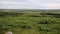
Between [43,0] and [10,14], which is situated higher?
[43,0]

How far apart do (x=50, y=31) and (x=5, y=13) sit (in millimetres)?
633

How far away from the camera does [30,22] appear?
52.1 inches

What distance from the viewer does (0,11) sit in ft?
4.49

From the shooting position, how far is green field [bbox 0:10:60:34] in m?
1.31

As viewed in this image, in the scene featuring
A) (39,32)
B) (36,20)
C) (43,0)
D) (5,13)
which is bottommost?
(39,32)

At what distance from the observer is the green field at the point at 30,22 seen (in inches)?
51.6

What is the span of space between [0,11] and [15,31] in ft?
1.10

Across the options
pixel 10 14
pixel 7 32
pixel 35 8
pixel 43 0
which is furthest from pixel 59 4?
pixel 7 32

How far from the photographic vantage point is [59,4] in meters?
1.32

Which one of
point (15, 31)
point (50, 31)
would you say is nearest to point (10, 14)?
point (15, 31)

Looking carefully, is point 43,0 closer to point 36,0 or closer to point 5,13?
point 36,0

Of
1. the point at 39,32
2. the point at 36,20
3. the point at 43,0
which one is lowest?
the point at 39,32

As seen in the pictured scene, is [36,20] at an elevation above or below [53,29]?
above

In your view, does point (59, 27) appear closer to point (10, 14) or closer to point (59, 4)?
point (59, 4)
